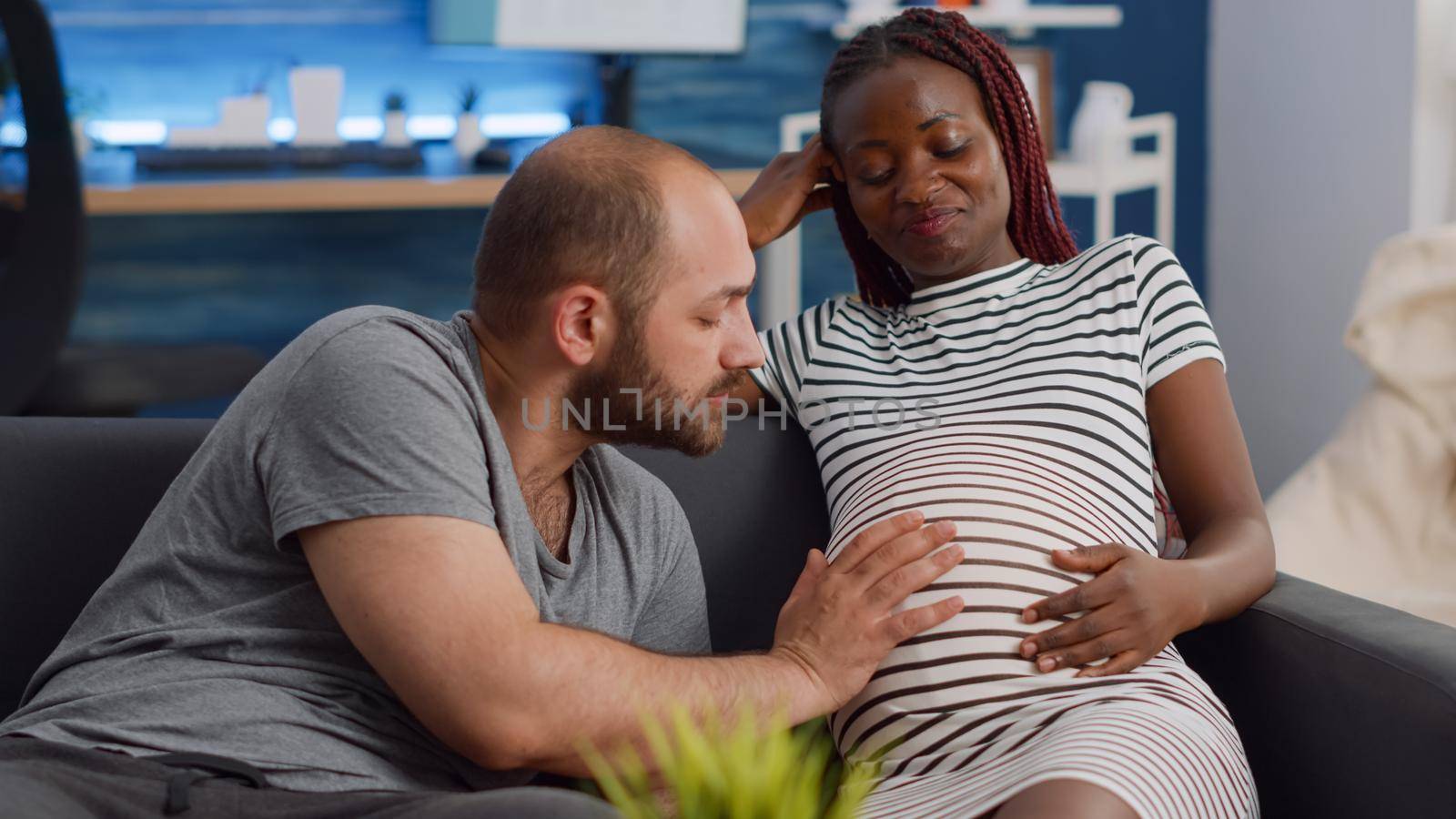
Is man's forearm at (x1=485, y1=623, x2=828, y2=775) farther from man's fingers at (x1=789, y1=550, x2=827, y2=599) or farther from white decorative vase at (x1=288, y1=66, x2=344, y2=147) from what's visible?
white decorative vase at (x1=288, y1=66, x2=344, y2=147)

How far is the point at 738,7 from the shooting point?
3688 mm

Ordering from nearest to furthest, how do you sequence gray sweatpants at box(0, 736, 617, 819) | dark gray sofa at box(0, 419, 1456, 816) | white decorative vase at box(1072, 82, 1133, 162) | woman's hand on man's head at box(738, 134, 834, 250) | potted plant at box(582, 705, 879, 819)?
1. potted plant at box(582, 705, 879, 819)
2. gray sweatpants at box(0, 736, 617, 819)
3. dark gray sofa at box(0, 419, 1456, 816)
4. woman's hand on man's head at box(738, 134, 834, 250)
5. white decorative vase at box(1072, 82, 1133, 162)

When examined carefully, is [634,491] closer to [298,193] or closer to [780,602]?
[780,602]

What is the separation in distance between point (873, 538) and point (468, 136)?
2.60 meters

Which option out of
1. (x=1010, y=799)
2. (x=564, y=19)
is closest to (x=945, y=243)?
(x=1010, y=799)

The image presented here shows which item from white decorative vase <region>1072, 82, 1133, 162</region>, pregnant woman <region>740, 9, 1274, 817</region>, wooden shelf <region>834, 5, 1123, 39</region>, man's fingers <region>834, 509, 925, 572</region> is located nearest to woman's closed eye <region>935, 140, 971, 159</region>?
pregnant woman <region>740, 9, 1274, 817</region>

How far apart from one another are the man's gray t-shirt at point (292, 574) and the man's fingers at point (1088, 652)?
0.43 m

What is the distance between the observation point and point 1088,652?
1168 millimetres

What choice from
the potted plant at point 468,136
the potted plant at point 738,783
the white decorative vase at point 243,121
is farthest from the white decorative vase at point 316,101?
the potted plant at point 738,783

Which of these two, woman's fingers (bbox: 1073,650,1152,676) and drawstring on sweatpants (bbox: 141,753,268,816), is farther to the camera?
woman's fingers (bbox: 1073,650,1152,676)

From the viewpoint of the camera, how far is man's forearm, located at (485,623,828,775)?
1.00m

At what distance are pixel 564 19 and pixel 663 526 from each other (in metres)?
2.51

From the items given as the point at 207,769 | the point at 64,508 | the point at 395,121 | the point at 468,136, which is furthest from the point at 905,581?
the point at 395,121

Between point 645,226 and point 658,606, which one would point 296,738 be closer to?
point 658,606
